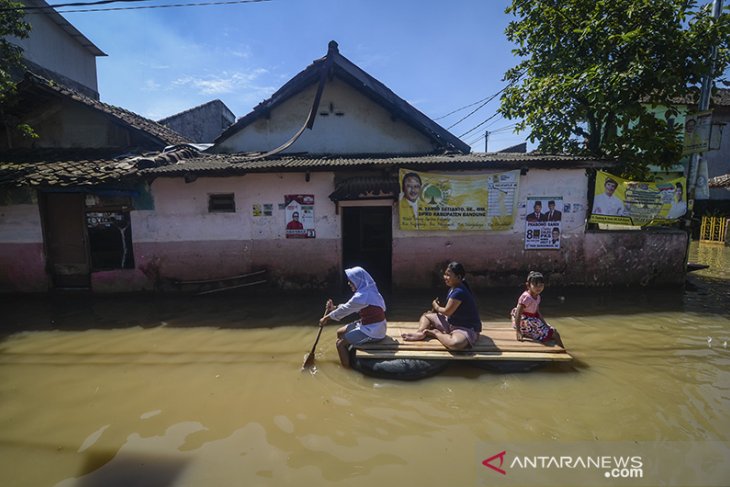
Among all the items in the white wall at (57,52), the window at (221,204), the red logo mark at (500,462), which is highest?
the white wall at (57,52)

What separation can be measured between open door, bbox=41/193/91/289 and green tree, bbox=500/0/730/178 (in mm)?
12004

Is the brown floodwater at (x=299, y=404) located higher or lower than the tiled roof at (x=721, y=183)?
lower

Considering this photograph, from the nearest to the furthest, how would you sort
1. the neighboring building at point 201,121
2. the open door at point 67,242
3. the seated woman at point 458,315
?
the seated woman at point 458,315 → the open door at point 67,242 → the neighboring building at point 201,121

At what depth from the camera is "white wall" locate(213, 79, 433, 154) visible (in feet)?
35.8

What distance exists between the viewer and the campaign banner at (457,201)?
8.12m

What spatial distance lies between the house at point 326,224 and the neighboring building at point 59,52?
11.0 m

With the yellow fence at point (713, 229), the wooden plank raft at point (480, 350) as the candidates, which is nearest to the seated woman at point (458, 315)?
the wooden plank raft at point (480, 350)

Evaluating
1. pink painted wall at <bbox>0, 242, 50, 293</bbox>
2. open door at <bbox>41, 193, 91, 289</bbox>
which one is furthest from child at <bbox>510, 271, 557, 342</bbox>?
pink painted wall at <bbox>0, 242, 50, 293</bbox>

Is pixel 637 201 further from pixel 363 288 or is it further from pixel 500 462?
pixel 500 462

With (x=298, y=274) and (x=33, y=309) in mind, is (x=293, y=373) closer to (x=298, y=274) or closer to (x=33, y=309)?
(x=298, y=274)

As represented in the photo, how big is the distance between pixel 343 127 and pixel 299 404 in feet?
29.0

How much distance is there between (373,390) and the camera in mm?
4418

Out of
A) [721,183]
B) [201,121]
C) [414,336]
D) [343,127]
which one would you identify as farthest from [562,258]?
[201,121]

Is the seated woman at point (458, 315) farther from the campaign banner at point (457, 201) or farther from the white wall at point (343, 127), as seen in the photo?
the white wall at point (343, 127)
